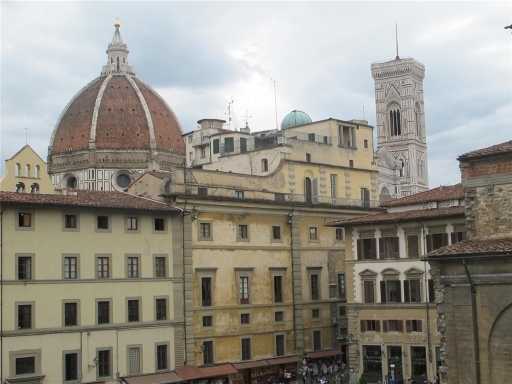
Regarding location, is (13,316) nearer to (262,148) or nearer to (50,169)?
(262,148)

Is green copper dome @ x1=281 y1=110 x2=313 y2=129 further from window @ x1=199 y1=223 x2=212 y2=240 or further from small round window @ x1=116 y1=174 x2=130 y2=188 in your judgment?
window @ x1=199 y1=223 x2=212 y2=240

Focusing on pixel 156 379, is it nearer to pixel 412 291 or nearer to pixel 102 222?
pixel 102 222

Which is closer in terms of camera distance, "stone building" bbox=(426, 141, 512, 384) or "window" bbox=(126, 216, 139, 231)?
"stone building" bbox=(426, 141, 512, 384)

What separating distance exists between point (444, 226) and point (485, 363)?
21923mm

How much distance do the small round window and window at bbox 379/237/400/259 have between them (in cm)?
5492

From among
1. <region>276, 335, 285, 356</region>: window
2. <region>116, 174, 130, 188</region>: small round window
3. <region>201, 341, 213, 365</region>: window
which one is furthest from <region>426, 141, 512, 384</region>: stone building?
<region>116, 174, 130, 188</region>: small round window

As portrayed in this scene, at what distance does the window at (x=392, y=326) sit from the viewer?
172ft

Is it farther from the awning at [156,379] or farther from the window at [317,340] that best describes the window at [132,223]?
the window at [317,340]

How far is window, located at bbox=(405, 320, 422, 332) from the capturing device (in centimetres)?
5159

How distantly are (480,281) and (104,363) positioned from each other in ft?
80.1

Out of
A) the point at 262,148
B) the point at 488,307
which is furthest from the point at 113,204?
the point at 488,307

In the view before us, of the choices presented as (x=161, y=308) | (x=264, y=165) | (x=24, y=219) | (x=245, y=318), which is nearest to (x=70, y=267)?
(x=24, y=219)

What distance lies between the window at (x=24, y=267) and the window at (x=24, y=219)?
5.44 ft

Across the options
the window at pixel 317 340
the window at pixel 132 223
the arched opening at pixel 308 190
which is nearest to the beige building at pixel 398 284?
the window at pixel 317 340
